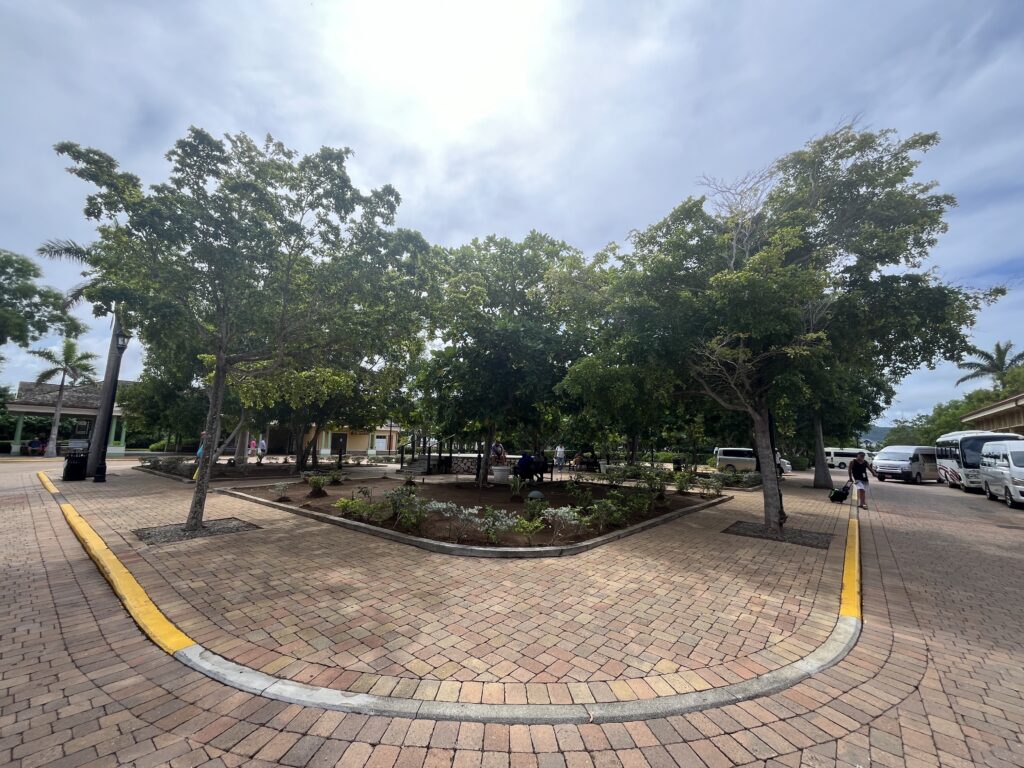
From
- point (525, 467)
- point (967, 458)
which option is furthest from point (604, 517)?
point (967, 458)

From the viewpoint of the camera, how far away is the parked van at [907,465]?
2358 centimetres

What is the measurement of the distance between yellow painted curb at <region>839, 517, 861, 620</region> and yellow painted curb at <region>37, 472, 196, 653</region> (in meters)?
6.45

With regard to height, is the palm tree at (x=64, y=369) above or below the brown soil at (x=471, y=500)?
above

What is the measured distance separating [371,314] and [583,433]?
11103 millimetres

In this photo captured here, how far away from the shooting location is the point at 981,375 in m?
36.2

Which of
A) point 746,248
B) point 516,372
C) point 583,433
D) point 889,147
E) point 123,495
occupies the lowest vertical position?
point 123,495

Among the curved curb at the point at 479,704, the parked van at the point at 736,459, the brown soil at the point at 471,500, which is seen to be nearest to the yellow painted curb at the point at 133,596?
the curved curb at the point at 479,704

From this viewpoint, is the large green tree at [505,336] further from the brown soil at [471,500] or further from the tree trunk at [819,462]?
the tree trunk at [819,462]

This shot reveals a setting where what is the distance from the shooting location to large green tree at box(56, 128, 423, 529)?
6.77 meters

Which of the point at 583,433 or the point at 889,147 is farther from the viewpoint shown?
the point at 583,433

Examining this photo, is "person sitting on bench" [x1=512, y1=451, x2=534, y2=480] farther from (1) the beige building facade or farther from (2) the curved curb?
(1) the beige building facade

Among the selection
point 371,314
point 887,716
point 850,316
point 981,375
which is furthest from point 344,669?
point 981,375

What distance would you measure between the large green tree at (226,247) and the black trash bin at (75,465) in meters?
10.3

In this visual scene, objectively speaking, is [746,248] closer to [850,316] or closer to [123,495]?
[850,316]
